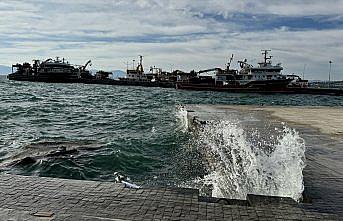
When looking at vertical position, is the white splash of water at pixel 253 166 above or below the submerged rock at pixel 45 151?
above

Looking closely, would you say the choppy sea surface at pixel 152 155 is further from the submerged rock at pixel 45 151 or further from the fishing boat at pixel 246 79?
the fishing boat at pixel 246 79

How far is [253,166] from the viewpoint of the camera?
730cm

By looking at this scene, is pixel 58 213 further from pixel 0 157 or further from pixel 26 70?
pixel 26 70

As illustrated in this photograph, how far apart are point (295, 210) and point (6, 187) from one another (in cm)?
392

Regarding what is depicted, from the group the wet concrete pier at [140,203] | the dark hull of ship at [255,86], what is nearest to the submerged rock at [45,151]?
the wet concrete pier at [140,203]

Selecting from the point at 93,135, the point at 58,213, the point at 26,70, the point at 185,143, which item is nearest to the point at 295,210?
the point at 58,213

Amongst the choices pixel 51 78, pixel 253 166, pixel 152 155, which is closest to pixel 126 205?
pixel 253 166

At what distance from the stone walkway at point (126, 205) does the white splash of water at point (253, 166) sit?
0.77 m

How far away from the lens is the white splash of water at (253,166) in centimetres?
612

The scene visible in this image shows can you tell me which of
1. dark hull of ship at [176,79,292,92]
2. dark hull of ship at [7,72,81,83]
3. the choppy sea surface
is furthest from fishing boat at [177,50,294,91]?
the choppy sea surface

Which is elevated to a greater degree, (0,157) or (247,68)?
(247,68)

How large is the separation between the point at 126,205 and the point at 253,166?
3310mm

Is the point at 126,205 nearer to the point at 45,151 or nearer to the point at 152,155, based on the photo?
the point at 152,155

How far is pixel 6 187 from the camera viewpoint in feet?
17.9
